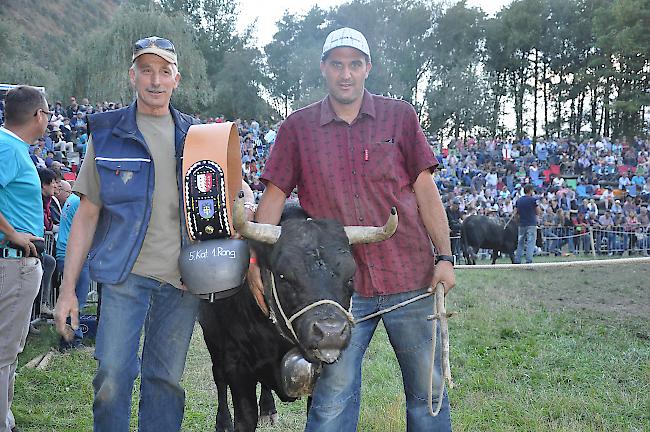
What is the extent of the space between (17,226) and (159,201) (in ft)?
4.10

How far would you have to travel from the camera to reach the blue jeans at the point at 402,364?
11.4 feet

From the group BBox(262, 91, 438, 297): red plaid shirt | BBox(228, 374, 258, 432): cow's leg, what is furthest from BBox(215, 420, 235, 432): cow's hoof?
BBox(262, 91, 438, 297): red plaid shirt

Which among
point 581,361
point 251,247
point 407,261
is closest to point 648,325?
point 581,361

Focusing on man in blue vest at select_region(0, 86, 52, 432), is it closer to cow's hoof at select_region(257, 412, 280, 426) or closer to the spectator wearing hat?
the spectator wearing hat

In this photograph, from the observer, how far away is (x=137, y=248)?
3383mm

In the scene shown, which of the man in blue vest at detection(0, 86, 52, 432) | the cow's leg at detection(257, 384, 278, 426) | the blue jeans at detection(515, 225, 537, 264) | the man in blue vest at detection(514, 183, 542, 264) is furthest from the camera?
the blue jeans at detection(515, 225, 537, 264)

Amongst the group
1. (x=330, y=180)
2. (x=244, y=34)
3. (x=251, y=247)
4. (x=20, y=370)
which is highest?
(x=244, y=34)

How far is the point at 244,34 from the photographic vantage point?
55344 mm

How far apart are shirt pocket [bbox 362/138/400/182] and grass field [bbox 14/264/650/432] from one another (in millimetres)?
2058

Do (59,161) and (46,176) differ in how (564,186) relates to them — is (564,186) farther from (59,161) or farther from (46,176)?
(46,176)

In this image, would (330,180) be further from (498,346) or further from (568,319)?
(568,319)

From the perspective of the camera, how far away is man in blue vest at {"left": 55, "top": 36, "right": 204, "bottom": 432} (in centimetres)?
332

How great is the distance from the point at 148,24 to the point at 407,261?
36.6 m

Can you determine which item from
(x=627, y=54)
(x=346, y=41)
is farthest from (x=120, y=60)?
(x=346, y=41)
